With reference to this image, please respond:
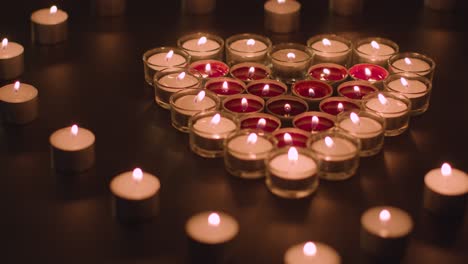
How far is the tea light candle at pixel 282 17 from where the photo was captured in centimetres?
311

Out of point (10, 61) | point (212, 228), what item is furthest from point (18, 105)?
point (212, 228)

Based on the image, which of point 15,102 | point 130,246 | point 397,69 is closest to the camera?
point 130,246

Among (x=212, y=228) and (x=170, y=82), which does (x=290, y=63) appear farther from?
(x=212, y=228)

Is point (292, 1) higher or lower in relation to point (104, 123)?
higher

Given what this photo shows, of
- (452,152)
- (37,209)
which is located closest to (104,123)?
(37,209)

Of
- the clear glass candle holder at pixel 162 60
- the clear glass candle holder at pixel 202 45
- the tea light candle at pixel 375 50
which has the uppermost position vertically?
the tea light candle at pixel 375 50

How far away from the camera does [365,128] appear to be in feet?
8.18

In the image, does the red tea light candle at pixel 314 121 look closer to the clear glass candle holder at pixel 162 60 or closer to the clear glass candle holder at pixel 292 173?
the clear glass candle holder at pixel 292 173

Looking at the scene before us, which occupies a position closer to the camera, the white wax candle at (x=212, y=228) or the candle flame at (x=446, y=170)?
the white wax candle at (x=212, y=228)

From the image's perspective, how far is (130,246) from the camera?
213 centimetres

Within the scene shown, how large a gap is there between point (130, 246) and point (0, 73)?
3.16 ft

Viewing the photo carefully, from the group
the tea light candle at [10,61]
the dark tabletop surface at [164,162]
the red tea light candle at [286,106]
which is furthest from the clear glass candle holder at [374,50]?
the tea light candle at [10,61]

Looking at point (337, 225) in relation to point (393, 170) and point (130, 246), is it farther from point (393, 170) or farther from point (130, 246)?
point (130, 246)

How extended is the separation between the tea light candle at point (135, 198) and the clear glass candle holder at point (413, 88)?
0.83 metres
